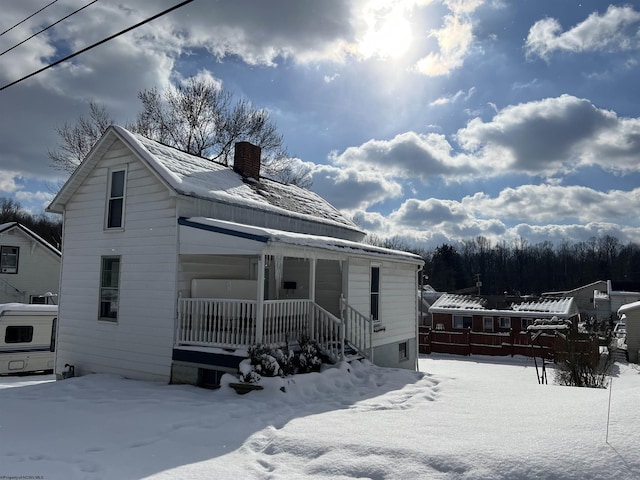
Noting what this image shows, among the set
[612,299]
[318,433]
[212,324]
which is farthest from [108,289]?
[612,299]

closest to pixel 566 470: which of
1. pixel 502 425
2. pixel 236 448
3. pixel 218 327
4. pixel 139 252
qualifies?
pixel 502 425

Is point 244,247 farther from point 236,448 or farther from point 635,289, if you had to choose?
point 635,289

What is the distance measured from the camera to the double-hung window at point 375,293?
13.8m

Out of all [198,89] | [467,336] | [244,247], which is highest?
[198,89]

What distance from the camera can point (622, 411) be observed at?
5.67 m

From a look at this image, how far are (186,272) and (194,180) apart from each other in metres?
2.48

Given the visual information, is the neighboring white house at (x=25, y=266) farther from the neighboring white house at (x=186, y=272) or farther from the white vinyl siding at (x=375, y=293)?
the white vinyl siding at (x=375, y=293)

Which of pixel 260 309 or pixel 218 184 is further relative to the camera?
pixel 218 184

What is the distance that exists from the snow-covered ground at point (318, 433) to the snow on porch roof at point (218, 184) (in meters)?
4.64

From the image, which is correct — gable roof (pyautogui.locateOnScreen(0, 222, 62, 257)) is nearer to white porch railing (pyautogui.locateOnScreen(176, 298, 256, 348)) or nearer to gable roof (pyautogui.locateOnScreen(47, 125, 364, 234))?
gable roof (pyautogui.locateOnScreen(47, 125, 364, 234))

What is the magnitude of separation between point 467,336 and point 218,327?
1966cm

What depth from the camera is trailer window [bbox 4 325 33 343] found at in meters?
15.6

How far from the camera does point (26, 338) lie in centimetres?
1603

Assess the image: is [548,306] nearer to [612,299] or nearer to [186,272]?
[186,272]
